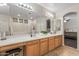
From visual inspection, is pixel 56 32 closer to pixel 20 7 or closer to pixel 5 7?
pixel 20 7

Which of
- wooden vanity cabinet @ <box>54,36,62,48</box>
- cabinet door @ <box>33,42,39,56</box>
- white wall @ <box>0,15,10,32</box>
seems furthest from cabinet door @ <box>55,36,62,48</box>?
white wall @ <box>0,15,10,32</box>

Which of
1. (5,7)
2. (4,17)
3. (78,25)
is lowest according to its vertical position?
(78,25)

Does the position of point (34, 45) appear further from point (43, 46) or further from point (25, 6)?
point (25, 6)

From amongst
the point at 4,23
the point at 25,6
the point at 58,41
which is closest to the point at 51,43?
the point at 58,41

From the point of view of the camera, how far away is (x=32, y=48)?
281cm

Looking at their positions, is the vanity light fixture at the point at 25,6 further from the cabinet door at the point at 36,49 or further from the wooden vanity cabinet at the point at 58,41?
the wooden vanity cabinet at the point at 58,41

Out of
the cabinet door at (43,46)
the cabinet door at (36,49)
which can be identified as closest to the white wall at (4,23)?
the cabinet door at (36,49)

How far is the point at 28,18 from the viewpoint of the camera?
2.88 m

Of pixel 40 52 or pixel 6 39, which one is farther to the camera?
pixel 40 52

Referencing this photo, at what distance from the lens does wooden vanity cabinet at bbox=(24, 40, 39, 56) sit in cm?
265

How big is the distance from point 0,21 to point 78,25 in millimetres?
2121

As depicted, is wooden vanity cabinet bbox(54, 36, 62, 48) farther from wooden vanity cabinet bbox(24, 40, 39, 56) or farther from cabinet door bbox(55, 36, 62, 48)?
wooden vanity cabinet bbox(24, 40, 39, 56)

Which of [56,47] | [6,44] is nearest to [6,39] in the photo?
[6,44]

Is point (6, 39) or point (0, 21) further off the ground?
point (0, 21)
